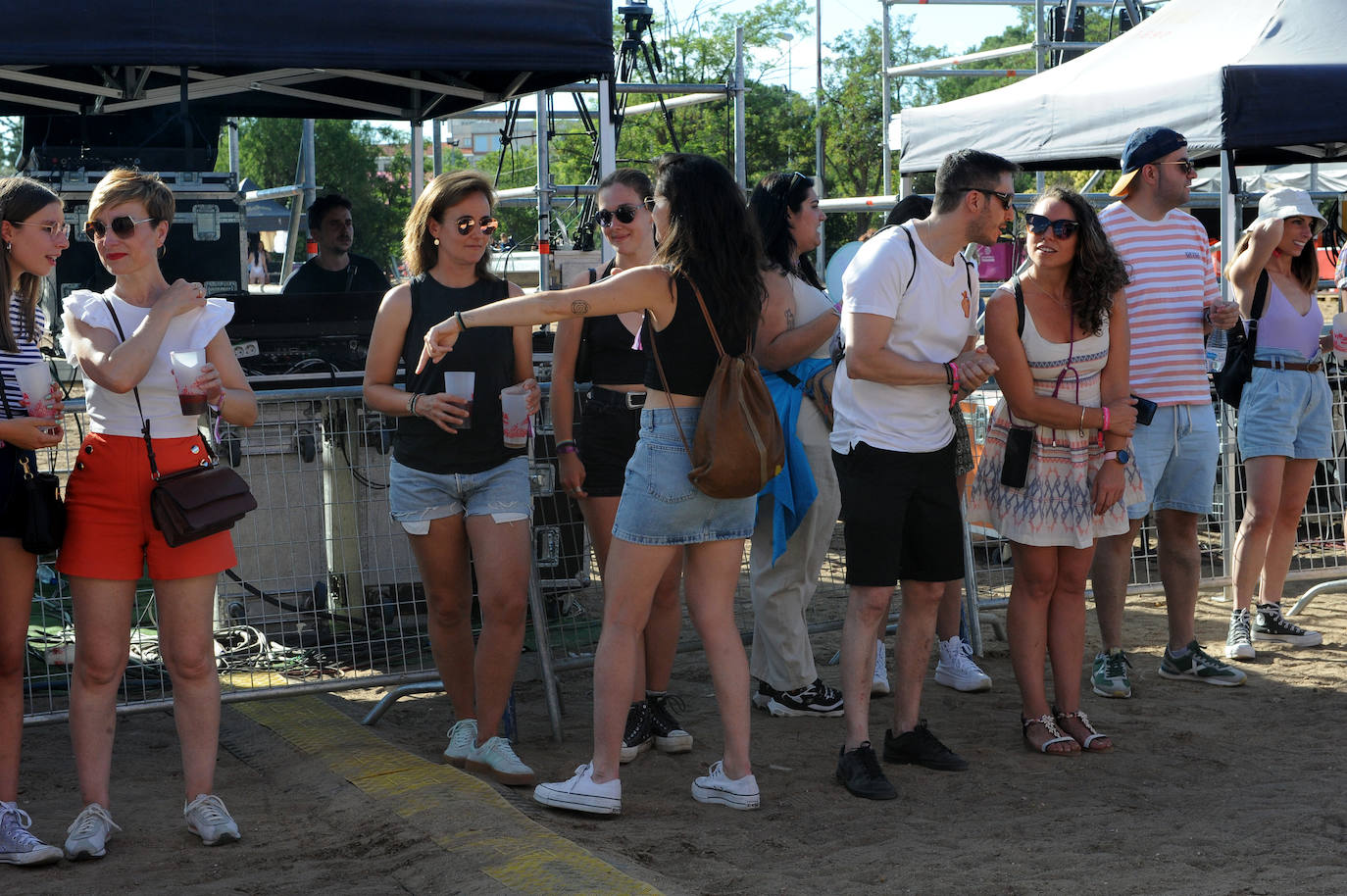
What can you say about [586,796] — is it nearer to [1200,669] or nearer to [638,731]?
[638,731]

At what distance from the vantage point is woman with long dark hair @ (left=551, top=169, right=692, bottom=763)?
4586 mm

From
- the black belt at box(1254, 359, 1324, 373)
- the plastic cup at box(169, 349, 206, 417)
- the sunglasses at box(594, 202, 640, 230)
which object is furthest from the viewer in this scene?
the black belt at box(1254, 359, 1324, 373)

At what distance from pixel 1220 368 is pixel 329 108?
6112 millimetres

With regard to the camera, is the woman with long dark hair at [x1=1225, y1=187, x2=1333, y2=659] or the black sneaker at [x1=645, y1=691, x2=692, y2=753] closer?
the black sneaker at [x1=645, y1=691, x2=692, y2=753]

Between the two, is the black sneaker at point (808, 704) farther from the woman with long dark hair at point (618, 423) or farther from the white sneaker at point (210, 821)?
the white sneaker at point (210, 821)

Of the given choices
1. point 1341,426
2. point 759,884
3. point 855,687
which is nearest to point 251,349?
point 855,687

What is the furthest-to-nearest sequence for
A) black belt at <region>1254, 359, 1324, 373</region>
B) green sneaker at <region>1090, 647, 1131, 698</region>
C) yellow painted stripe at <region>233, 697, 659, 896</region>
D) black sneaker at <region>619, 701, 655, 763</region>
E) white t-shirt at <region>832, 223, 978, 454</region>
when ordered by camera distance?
black belt at <region>1254, 359, 1324, 373</region> → green sneaker at <region>1090, 647, 1131, 698</region> → black sneaker at <region>619, 701, 655, 763</region> → white t-shirt at <region>832, 223, 978, 454</region> → yellow painted stripe at <region>233, 697, 659, 896</region>

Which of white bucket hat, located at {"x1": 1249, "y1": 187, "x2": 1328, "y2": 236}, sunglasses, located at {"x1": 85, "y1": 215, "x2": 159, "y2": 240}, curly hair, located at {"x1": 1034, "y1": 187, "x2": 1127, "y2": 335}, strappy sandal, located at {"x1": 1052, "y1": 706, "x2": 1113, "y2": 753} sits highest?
white bucket hat, located at {"x1": 1249, "y1": 187, "x2": 1328, "y2": 236}

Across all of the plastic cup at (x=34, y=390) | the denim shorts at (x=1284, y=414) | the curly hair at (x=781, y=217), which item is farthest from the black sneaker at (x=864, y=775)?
the denim shorts at (x=1284, y=414)

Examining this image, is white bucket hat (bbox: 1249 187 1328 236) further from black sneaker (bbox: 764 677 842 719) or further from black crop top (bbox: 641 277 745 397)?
black crop top (bbox: 641 277 745 397)

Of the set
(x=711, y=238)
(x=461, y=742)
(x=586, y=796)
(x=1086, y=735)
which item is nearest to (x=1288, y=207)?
(x=1086, y=735)

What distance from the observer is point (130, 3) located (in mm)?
5188

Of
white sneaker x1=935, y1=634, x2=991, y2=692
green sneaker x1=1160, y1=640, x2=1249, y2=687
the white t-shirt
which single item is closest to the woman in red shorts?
the white t-shirt

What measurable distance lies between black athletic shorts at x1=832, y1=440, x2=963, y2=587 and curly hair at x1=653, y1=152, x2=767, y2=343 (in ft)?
2.18
